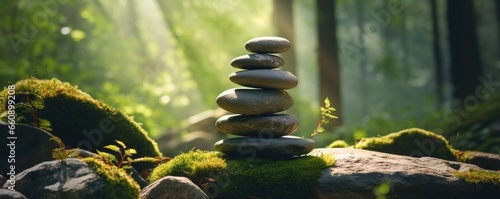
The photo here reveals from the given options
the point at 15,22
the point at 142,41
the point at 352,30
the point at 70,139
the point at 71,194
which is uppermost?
the point at 352,30

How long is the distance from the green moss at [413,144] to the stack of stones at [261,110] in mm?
1542

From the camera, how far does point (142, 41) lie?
35.2 meters

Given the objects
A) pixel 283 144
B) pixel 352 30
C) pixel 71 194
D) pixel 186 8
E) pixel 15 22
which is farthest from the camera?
pixel 352 30

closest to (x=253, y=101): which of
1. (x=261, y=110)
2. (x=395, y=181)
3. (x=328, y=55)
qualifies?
(x=261, y=110)

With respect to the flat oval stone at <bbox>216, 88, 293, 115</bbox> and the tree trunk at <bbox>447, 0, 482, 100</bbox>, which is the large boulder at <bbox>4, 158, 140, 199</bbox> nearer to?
the flat oval stone at <bbox>216, 88, 293, 115</bbox>

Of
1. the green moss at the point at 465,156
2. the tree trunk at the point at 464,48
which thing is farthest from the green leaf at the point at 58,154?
the tree trunk at the point at 464,48

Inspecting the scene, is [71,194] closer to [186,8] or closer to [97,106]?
[97,106]

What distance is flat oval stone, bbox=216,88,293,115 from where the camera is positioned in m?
6.42

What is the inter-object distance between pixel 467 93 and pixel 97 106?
12705 mm

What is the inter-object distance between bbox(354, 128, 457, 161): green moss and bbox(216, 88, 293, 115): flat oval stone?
1.75 m

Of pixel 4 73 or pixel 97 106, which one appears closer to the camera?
pixel 97 106

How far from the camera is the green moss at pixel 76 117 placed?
6480mm

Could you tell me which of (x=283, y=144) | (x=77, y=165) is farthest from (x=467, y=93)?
(x=77, y=165)

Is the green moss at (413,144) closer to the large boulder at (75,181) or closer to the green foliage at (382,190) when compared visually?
the green foliage at (382,190)
